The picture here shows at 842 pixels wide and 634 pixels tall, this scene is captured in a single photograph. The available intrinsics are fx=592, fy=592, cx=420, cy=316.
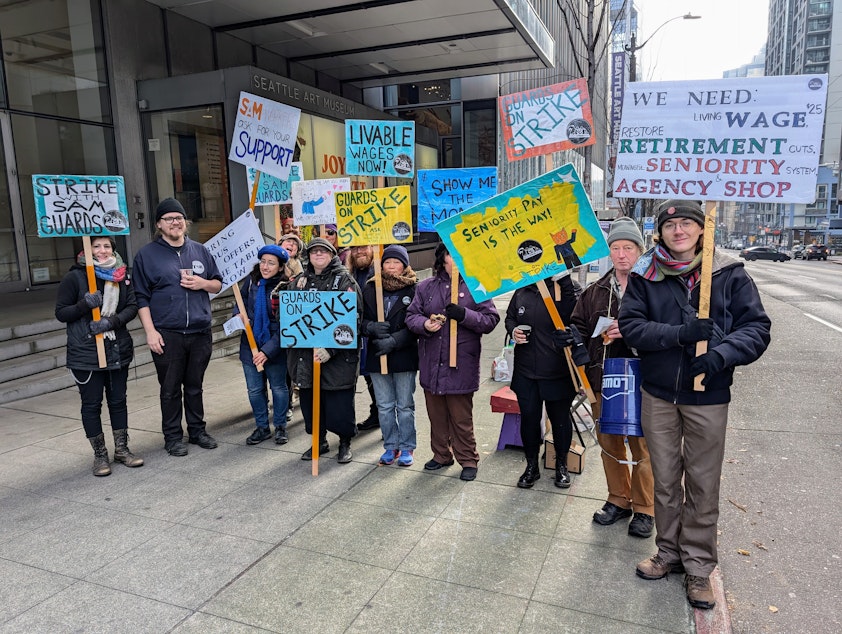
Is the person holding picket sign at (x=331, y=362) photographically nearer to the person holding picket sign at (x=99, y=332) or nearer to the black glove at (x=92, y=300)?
the person holding picket sign at (x=99, y=332)

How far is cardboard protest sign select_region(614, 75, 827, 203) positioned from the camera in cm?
324

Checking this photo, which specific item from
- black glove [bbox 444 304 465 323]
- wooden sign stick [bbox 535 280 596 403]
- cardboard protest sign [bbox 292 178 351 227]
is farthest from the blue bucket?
cardboard protest sign [bbox 292 178 351 227]

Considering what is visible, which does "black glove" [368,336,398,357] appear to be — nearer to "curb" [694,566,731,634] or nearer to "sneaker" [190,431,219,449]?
"sneaker" [190,431,219,449]

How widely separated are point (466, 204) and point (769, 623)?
3731 millimetres

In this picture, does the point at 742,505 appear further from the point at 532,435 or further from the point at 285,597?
the point at 285,597

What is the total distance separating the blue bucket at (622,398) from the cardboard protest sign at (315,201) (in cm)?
424

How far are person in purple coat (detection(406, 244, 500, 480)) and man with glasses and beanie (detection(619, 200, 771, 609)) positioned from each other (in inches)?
59.4

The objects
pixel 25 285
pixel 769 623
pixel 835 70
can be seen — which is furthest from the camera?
pixel 835 70

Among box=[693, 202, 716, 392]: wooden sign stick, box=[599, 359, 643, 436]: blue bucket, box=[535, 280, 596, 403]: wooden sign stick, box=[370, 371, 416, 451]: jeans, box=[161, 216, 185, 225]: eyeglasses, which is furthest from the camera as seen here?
box=[161, 216, 185, 225]: eyeglasses

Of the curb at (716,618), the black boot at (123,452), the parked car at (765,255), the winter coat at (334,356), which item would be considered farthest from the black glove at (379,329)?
the parked car at (765,255)

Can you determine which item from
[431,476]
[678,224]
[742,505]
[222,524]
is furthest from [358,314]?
[742,505]

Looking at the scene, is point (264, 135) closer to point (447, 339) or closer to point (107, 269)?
point (107, 269)

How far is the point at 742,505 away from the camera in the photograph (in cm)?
443

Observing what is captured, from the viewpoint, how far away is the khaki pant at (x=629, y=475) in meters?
3.83
